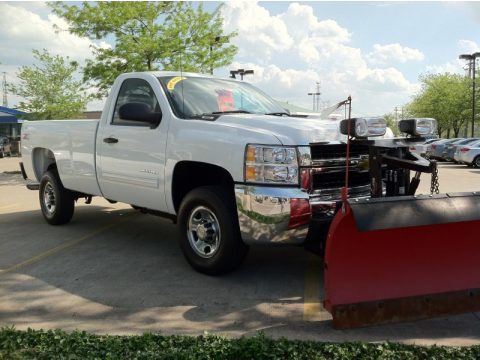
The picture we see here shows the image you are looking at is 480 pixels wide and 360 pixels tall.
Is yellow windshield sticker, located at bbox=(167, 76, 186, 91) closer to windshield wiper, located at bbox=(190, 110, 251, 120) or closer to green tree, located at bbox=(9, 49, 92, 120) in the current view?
windshield wiper, located at bbox=(190, 110, 251, 120)

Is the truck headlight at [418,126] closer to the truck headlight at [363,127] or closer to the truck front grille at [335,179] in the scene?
the truck headlight at [363,127]

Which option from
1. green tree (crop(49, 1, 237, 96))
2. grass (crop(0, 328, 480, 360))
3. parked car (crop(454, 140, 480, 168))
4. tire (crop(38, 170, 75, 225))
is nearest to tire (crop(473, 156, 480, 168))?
parked car (crop(454, 140, 480, 168))

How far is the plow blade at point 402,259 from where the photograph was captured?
3.67 metres

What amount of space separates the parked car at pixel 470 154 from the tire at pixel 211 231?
74.7ft

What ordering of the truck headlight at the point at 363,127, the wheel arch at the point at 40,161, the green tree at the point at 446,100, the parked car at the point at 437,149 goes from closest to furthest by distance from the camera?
the truck headlight at the point at 363,127
the wheel arch at the point at 40,161
the parked car at the point at 437,149
the green tree at the point at 446,100

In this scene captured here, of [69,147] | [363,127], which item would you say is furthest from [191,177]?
[69,147]

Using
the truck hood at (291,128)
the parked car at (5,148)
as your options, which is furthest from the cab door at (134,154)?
the parked car at (5,148)

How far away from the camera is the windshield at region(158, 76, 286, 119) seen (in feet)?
18.1

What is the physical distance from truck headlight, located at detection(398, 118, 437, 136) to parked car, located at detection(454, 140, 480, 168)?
22.0m

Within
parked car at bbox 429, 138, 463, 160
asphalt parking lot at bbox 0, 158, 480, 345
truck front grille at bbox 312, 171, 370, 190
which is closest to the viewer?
asphalt parking lot at bbox 0, 158, 480, 345

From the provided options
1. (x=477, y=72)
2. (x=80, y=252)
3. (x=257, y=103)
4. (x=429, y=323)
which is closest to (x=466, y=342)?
(x=429, y=323)

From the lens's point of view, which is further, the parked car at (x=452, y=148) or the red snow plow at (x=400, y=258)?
the parked car at (x=452, y=148)

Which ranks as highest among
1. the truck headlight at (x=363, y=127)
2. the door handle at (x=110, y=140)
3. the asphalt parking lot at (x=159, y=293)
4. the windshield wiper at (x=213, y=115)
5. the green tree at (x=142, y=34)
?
the green tree at (x=142, y=34)

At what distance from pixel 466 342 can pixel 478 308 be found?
445 millimetres
